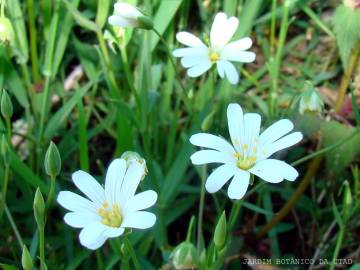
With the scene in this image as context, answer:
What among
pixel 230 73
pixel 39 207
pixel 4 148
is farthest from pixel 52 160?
pixel 230 73

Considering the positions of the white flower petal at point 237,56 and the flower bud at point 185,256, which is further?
the white flower petal at point 237,56

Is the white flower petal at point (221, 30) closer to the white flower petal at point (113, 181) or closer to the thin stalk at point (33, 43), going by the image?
the white flower petal at point (113, 181)

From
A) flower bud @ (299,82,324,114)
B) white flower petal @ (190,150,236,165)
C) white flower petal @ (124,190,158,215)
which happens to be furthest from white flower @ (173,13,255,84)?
white flower petal @ (124,190,158,215)

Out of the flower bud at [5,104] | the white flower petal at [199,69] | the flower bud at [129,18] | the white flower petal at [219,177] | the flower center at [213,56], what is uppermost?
the flower bud at [129,18]

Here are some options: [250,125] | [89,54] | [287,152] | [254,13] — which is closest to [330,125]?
[287,152]

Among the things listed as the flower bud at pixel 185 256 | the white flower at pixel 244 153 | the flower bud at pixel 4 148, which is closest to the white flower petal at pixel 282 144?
the white flower at pixel 244 153

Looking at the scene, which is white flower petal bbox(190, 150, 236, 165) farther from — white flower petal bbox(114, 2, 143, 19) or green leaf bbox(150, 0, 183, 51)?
green leaf bbox(150, 0, 183, 51)

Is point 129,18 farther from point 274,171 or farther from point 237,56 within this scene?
point 274,171
